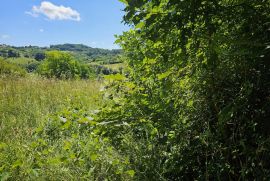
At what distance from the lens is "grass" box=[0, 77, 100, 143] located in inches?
201

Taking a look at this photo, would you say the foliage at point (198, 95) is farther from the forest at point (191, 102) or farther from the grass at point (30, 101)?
the grass at point (30, 101)

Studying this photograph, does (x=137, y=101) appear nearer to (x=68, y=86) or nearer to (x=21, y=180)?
(x=21, y=180)

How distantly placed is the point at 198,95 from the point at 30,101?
5023 millimetres

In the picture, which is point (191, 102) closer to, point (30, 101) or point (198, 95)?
point (198, 95)

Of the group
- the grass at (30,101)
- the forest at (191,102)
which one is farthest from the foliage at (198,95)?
the grass at (30,101)

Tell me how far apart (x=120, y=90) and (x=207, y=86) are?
945 millimetres

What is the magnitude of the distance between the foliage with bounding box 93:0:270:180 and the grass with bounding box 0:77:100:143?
1967mm

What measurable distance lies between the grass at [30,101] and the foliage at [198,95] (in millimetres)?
1967

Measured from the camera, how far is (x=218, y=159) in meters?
2.29

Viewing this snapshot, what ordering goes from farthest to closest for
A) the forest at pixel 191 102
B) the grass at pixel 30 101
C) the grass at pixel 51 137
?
the grass at pixel 30 101
the grass at pixel 51 137
the forest at pixel 191 102

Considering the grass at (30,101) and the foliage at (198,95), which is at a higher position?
the foliage at (198,95)

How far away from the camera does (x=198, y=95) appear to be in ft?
8.62

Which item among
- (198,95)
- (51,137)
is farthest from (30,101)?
(198,95)

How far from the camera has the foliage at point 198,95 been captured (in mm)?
2193
